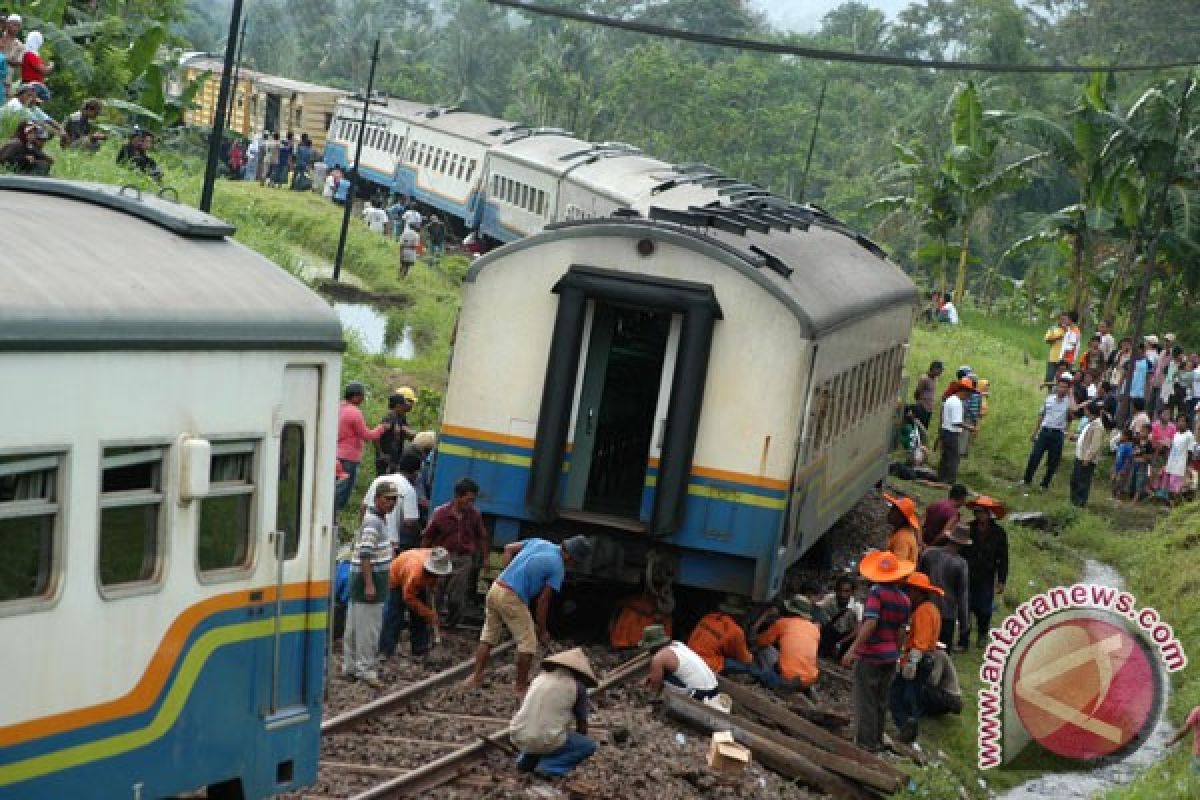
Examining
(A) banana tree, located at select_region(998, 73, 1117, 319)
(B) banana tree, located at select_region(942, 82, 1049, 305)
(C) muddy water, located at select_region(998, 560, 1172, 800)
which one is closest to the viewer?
(C) muddy water, located at select_region(998, 560, 1172, 800)

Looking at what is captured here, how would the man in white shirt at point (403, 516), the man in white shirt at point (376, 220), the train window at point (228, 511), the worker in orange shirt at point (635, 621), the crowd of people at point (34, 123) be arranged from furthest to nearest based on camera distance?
the man in white shirt at point (376, 220), the crowd of people at point (34, 123), the worker in orange shirt at point (635, 621), the man in white shirt at point (403, 516), the train window at point (228, 511)

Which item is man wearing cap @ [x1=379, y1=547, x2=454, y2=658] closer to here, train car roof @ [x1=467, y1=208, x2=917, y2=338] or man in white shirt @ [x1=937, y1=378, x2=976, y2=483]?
train car roof @ [x1=467, y1=208, x2=917, y2=338]

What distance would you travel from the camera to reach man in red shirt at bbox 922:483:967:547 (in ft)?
53.4

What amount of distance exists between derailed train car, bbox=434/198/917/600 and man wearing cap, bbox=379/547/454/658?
1.10m

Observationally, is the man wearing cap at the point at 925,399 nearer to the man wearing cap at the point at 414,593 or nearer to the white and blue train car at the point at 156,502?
the man wearing cap at the point at 414,593

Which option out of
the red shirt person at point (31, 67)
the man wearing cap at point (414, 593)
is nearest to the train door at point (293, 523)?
the man wearing cap at point (414, 593)

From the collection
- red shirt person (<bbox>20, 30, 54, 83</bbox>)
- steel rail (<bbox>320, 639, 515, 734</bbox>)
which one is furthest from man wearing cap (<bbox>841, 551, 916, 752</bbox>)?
red shirt person (<bbox>20, 30, 54, 83</bbox>)

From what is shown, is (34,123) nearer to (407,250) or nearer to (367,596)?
(367,596)

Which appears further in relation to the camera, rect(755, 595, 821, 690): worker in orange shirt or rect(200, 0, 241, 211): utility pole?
rect(200, 0, 241, 211): utility pole

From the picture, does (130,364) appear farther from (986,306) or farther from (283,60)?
(283,60)

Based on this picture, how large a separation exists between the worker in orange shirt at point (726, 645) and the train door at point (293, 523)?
18.2 feet

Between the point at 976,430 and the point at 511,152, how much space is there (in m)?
15.4

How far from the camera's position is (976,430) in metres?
26.5

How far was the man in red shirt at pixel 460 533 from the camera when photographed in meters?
13.4
